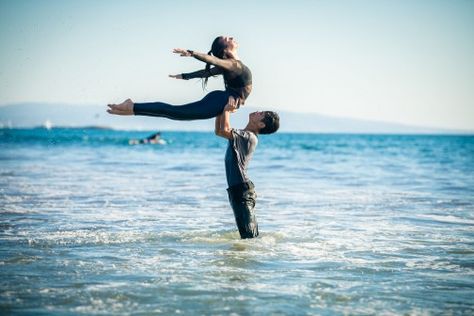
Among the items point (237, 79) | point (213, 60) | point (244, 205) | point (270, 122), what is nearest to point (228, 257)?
point (244, 205)

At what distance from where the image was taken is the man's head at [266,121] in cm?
749

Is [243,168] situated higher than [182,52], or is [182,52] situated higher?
[182,52]

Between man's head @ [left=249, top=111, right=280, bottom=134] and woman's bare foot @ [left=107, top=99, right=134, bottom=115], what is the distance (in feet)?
6.16

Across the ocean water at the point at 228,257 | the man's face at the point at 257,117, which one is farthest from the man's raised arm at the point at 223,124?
the ocean water at the point at 228,257

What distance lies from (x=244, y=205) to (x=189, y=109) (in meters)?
1.63

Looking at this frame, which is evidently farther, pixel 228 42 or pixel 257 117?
pixel 257 117

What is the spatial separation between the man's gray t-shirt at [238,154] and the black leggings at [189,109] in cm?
67

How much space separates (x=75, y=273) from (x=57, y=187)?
33.6ft

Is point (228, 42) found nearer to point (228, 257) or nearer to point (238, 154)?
point (238, 154)

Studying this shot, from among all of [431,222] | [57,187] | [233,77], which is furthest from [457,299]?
[57,187]

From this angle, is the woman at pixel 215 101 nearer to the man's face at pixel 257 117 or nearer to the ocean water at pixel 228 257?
the man's face at pixel 257 117

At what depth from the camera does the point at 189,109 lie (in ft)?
22.0

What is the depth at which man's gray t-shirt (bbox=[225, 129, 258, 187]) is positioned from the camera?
7.34 metres

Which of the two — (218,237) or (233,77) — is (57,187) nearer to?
(218,237)
